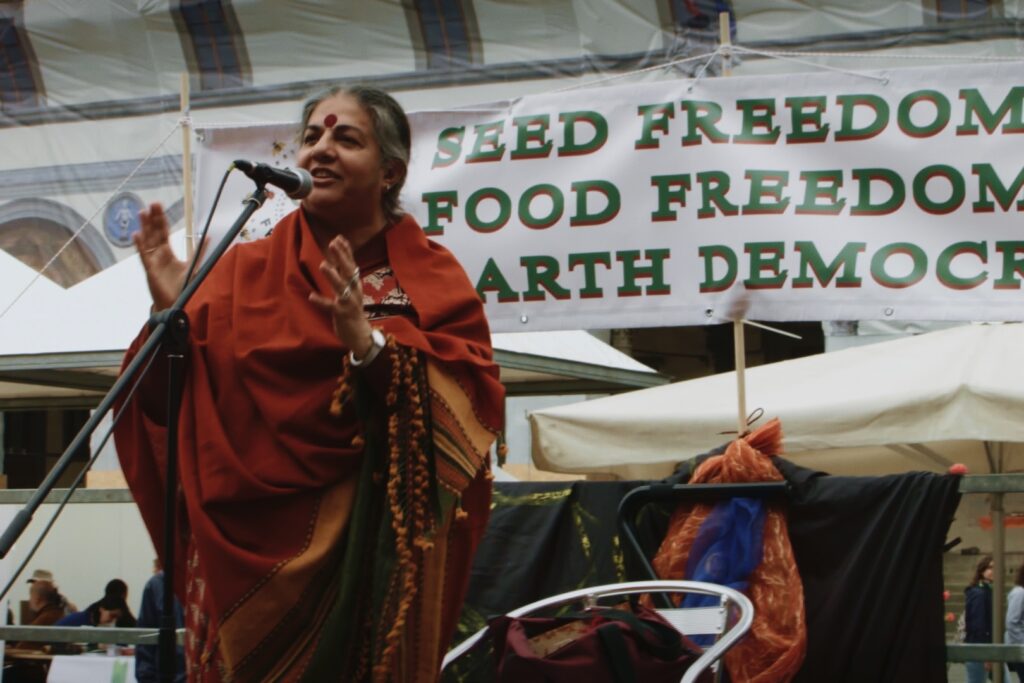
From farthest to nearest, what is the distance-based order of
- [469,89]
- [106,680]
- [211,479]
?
[469,89], [106,680], [211,479]

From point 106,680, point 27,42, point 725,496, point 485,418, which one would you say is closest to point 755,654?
point 725,496

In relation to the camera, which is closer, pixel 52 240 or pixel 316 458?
pixel 316 458

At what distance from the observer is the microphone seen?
2811 millimetres

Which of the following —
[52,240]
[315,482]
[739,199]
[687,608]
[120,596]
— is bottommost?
[687,608]

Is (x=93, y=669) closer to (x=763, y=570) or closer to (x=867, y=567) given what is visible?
(x=763, y=570)

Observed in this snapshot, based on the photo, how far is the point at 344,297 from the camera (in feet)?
8.71

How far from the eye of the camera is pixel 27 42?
15656 mm

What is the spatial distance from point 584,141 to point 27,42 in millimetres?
12426

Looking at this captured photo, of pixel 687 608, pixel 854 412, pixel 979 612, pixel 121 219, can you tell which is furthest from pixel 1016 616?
pixel 121 219

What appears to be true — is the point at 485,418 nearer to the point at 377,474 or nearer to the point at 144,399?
the point at 377,474

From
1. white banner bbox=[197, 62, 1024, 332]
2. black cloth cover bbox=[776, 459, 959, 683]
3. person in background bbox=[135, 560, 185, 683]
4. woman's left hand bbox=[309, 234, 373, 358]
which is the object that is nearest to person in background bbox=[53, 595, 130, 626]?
person in background bbox=[135, 560, 185, 683]

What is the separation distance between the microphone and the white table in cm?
318

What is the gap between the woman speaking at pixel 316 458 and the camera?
280 cm

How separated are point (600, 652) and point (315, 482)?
44.8 inches
